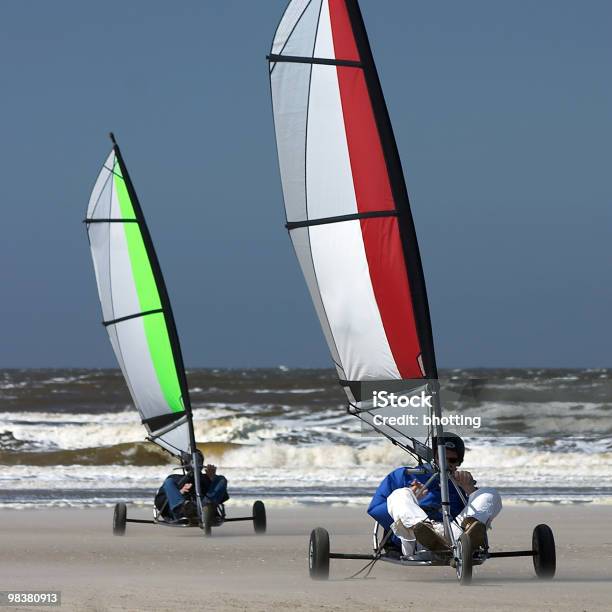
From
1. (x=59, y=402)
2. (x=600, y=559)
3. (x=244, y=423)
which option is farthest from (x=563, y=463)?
(x=59, y=402)

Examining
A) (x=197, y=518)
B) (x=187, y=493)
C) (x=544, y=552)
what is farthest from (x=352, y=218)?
(x=187, y=493)

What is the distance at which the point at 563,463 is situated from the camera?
24.7 meters

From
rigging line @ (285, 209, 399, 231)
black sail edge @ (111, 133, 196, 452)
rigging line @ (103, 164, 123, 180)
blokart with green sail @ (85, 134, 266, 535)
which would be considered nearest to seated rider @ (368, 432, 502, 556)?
rigging line @ (285, 209, 399, 231)

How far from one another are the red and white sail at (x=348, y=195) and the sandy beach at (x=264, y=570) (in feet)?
4.03

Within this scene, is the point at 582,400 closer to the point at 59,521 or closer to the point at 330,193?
the point at 59,521

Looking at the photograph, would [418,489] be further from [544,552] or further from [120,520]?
[120,520]

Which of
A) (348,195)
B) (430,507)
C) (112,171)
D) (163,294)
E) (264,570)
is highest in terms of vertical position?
(112,171)

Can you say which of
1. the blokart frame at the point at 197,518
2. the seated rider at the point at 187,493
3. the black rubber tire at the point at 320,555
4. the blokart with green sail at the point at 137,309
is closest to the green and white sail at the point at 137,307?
the blokart with green sail at the point at 137,309

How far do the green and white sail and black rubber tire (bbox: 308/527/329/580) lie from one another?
4.60 metres

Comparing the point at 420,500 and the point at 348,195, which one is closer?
the point at 420,500

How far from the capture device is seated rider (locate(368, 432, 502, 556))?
695 cm

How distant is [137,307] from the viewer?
1268 cm

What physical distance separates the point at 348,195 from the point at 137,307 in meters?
5.61
